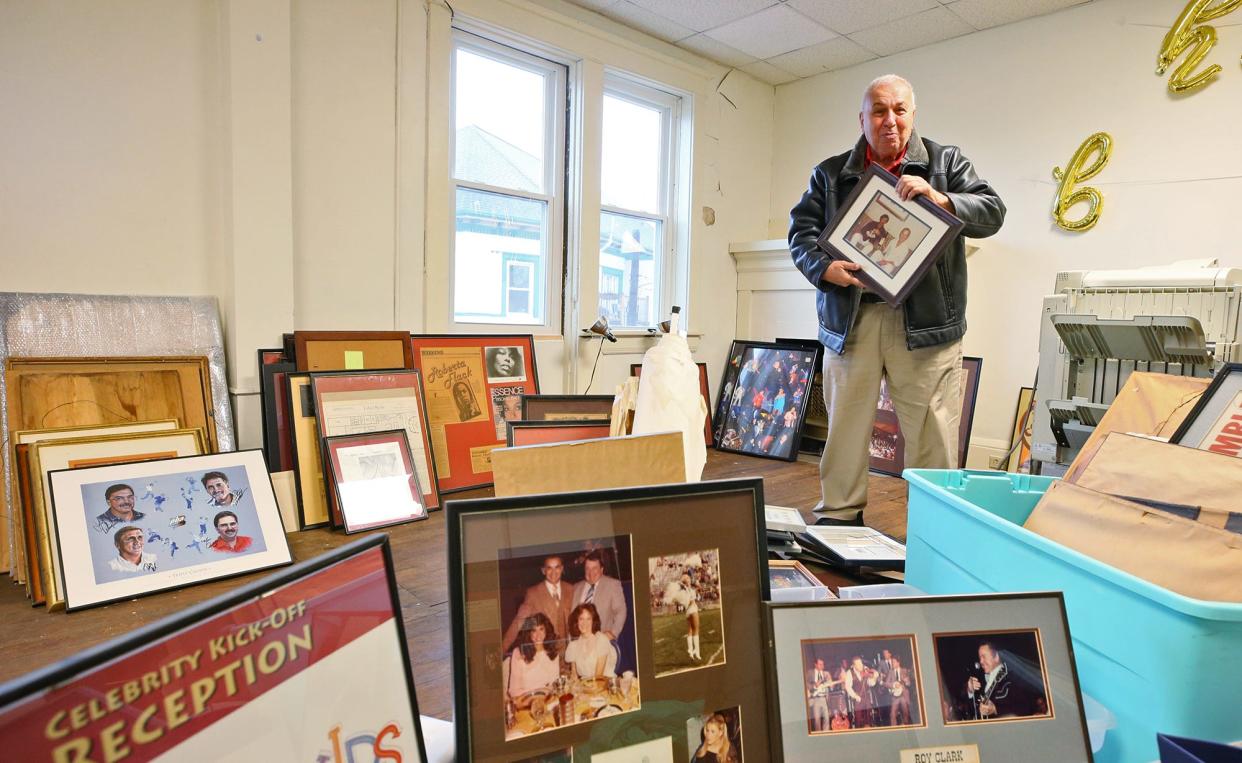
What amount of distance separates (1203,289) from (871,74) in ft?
8.53

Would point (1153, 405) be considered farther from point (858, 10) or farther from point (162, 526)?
point (858, 10)

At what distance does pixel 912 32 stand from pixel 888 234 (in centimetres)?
197

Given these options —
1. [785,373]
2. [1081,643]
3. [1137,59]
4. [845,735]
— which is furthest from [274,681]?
[1137,59]

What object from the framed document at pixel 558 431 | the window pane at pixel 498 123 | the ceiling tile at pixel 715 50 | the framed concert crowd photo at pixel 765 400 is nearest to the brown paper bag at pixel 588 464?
the framed document at pixel 558 431

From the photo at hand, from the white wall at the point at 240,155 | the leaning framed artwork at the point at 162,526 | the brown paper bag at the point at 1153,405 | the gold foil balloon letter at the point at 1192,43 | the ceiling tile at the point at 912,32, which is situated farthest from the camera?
the ceiling tile at the point at 912,32

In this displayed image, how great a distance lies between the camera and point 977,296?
329cm

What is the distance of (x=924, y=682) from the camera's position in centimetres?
64

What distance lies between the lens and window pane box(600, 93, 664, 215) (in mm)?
3512

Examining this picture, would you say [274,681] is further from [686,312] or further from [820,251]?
[686,312]

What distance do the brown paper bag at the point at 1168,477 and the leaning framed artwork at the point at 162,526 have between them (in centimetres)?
181

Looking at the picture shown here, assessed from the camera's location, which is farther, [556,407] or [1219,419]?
[556,407]

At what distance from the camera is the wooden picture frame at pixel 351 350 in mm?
2334

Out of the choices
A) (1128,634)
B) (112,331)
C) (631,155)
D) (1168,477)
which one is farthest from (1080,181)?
(112,331)

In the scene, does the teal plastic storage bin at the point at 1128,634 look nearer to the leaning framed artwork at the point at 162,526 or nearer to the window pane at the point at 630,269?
the leaning framed artwork at the point at 162,526
